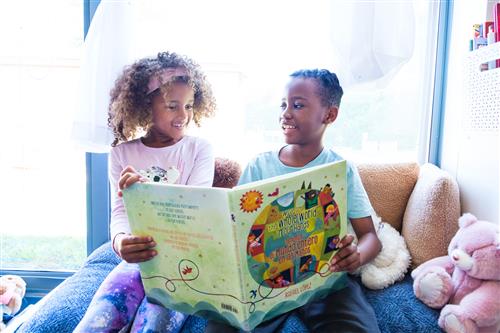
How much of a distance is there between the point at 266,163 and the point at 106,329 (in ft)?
1.94

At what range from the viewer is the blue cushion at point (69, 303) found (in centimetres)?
95

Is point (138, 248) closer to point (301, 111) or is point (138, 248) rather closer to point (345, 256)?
point (345, 256)

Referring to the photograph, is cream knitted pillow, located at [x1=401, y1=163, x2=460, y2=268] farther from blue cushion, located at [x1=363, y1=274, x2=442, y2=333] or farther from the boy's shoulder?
the boy's shoulder

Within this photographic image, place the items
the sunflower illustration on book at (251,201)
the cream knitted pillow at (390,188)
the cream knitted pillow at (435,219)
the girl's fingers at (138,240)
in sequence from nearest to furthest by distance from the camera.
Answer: the sunflower illustration on book at (251,201)
the girl's fingers at (138,240)
the cream knitted pillow at (435,219)
the cream knitted pillow at (390,188)

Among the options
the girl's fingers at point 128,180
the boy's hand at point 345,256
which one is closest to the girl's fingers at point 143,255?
the girl's fingers at point 128,180

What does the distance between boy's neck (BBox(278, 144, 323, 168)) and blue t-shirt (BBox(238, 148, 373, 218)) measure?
0.04 ft

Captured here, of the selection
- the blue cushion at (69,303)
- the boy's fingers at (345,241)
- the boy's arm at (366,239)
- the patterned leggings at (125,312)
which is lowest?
the blue cushion at (69,303)

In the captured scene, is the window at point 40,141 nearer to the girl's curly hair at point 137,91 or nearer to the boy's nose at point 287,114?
the girl's curly hair at point 137,91

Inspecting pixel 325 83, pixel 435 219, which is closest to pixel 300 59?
pixel 325 83

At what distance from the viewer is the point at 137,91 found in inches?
45.2

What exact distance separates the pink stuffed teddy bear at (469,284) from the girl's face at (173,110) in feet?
2.57

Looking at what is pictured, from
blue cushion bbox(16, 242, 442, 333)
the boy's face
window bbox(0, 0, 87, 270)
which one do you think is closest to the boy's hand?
blue cushion bbox(16, 242, 442, 333)

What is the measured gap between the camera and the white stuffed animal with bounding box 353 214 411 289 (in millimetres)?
1109

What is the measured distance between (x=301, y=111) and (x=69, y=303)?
0.79 metres
